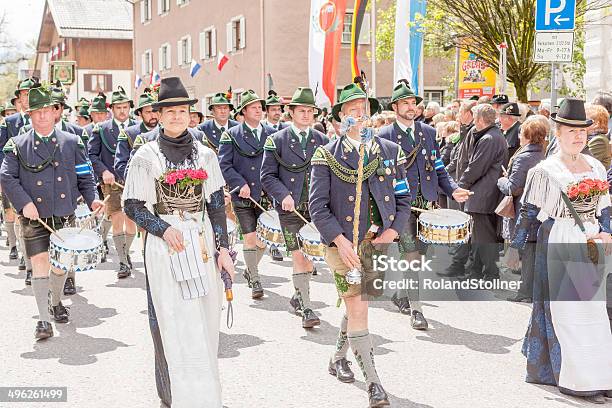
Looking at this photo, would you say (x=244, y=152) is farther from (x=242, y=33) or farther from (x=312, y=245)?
(x=242, y=33)

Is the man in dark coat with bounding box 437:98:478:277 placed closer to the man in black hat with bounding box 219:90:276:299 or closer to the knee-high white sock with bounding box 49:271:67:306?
the man in black hat with bounding box 219:90:276:299

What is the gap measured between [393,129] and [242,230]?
99.7 inches

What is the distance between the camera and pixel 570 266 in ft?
21.7

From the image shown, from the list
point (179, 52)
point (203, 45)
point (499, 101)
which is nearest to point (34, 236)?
point (499, 101)

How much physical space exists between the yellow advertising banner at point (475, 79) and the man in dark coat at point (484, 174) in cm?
1157

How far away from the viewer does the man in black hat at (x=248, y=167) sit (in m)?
10.4

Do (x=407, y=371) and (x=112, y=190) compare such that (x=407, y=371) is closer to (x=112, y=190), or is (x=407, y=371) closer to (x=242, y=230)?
(x=242, y=230)

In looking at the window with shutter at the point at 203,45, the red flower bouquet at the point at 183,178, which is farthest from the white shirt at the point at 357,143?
the window with shutter at the point at 203,45

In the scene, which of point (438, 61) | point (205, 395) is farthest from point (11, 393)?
point (438, 61)

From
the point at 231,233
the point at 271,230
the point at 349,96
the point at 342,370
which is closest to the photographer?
the point at 349,96

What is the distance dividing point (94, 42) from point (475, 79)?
53.1 metres

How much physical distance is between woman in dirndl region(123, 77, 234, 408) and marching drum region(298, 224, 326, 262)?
1.19 m

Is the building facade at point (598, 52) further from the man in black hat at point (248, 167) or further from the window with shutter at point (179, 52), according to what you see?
the window with shutter at point (179, 52)

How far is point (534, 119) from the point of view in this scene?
9.50m
